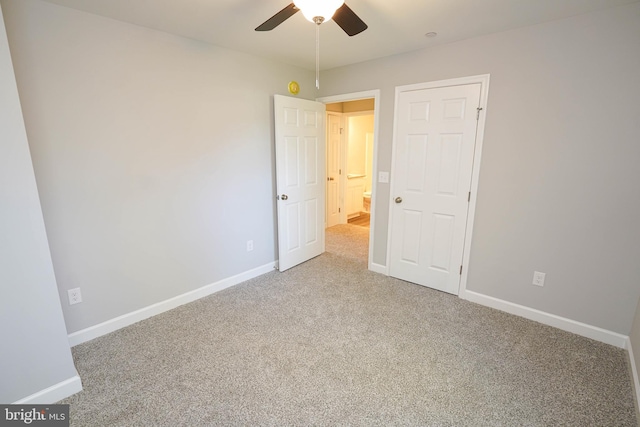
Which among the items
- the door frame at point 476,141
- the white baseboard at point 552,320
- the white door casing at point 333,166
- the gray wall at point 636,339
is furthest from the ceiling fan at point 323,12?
the white door casing at point 333,166

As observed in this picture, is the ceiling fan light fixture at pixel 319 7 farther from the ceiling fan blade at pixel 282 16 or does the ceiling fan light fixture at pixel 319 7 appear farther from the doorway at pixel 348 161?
the doorway at pixel 348 161

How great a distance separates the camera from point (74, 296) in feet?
7.11

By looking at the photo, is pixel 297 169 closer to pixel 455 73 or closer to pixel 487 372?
pixel 455 73

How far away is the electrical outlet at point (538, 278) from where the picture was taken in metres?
2.46

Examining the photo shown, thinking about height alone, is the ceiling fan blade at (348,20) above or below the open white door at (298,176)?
above

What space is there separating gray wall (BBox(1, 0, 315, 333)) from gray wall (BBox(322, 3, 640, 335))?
2.04m

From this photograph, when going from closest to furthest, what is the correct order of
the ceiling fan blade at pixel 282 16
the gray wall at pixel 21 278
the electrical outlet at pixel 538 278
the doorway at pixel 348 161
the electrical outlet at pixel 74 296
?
the gray wall at pixel 21 278 → the ceiling fan blade at pixel 282 16 → the electrical outlet at pixel 74 296 → the electrical outlet at pixel 538 278 → the doorway at pixel 348 161

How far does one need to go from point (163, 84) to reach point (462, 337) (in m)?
3.19

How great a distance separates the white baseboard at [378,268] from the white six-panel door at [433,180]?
0.18 metres

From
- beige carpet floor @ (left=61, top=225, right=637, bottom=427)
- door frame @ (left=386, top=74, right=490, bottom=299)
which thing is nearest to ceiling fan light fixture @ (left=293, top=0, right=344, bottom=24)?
door frame @ (left=386, top=74, right=490, bottom=299)

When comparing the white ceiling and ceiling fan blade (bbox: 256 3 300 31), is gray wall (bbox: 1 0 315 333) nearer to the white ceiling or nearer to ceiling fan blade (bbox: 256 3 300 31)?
the white ceiling

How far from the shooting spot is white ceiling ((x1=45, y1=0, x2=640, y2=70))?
189 cm

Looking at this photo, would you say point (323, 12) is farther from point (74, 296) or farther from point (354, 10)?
point (74, 296)

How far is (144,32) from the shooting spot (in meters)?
2.26
